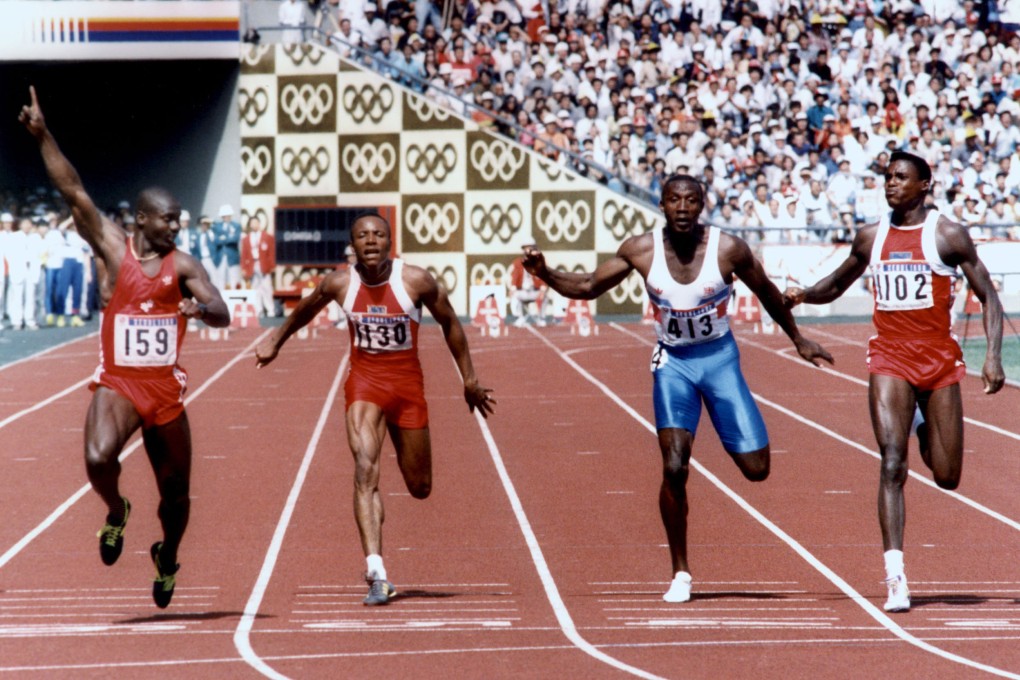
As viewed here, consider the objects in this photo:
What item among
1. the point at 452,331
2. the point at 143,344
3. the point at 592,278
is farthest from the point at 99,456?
the point at 592,278

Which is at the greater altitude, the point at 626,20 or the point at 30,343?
the point at 626,20

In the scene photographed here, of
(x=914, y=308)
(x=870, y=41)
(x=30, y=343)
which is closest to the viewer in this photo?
(x=914, y=308)

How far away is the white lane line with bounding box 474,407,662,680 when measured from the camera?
6.88m

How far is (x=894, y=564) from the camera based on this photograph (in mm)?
7914

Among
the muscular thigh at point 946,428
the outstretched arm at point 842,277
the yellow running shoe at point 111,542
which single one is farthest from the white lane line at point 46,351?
the muscular thigh at point 946,428

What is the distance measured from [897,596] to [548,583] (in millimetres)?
1758

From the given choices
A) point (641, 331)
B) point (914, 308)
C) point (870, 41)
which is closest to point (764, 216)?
point (641, 331)

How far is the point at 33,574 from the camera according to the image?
8961mm

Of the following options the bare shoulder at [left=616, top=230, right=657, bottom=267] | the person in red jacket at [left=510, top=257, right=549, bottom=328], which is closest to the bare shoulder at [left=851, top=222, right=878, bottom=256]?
the bare shoulder at [left=616, top=230, right=657, bottom=267]

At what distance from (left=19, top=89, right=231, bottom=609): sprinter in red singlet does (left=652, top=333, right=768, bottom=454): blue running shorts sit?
2.14 metres

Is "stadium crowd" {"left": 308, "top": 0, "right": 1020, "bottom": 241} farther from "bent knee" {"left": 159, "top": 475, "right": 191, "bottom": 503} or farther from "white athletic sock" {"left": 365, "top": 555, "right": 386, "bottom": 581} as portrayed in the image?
"bent knee" {"left": 159, "top": 475, "right": 191, "bottom": 503}

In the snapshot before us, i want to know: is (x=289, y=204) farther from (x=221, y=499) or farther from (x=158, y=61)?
(x=221, y=499)

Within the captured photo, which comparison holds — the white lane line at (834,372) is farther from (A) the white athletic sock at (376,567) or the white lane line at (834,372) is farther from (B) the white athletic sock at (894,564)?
(A) the white athletic sock at (376,567)

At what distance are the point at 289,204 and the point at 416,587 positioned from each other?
24.7 meters
